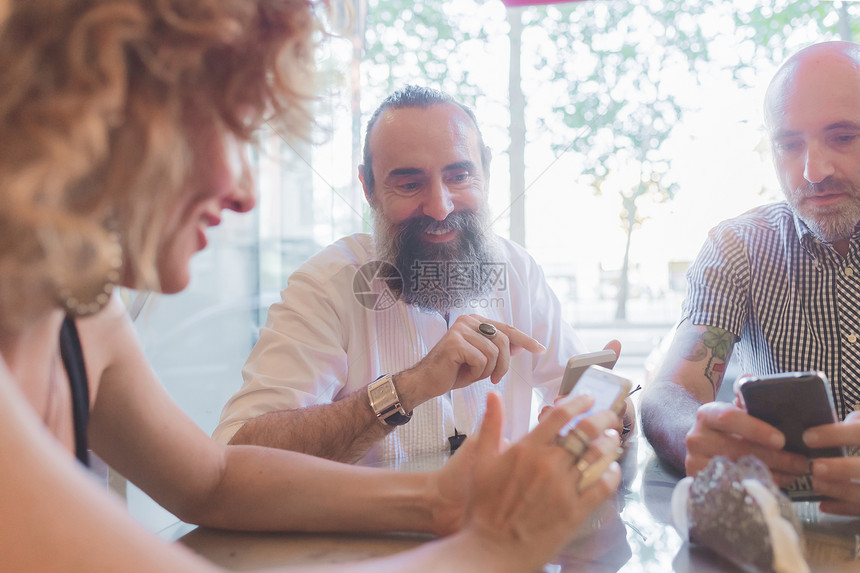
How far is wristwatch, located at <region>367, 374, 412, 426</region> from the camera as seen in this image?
107cm

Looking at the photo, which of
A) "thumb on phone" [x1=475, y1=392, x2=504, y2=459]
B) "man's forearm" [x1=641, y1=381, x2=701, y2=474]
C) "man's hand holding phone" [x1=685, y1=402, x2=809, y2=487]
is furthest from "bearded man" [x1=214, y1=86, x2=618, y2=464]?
"thumb on phone" [x1=475, y1=392, x2=504, y2=459]

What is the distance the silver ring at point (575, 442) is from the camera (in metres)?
0.51

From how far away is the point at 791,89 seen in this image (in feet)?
3.84

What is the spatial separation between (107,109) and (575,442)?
40 centimetres

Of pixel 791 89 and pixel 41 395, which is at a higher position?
pixel 791 89

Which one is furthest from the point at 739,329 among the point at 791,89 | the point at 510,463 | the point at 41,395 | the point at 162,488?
the point at 41,395

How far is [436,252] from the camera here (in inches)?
50.3

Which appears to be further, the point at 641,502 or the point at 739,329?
the point at 739,329

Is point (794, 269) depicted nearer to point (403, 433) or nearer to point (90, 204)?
point (403, 433)

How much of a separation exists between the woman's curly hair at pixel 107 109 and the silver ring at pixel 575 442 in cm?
33

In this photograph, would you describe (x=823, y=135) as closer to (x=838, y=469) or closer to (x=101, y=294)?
(x=838, y=469)

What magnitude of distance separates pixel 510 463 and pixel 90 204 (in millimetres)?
347

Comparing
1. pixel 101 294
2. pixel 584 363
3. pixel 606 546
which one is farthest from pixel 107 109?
pixel 584 363

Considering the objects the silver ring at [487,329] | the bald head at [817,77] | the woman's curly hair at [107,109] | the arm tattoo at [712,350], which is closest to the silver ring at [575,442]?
the woman's curly hair at [107,109]
